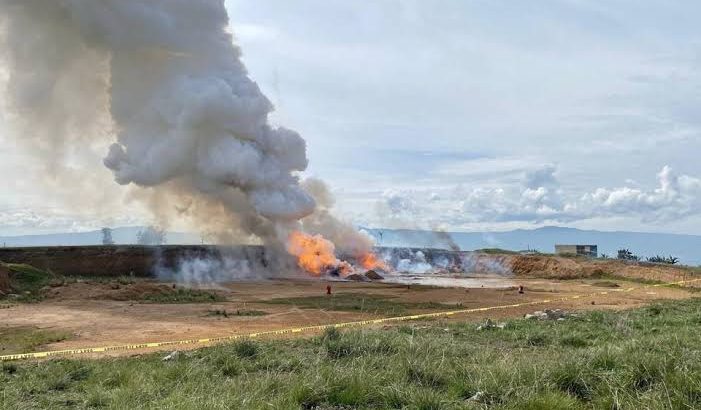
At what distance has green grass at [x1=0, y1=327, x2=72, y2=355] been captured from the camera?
17688mm

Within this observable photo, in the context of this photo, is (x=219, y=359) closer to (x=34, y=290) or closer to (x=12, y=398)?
(x=12, y=398)

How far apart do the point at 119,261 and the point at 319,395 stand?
50.4 m

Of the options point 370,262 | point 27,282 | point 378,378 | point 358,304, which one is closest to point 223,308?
point 358,304

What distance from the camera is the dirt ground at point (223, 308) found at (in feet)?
69.9

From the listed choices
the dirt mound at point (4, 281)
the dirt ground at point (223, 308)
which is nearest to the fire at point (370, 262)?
the dirt ground at point (223, 308)

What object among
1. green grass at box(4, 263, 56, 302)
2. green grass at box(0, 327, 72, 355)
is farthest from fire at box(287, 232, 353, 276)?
green grass at box(0, 327, 72, 355)

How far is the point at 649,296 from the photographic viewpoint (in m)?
35.1

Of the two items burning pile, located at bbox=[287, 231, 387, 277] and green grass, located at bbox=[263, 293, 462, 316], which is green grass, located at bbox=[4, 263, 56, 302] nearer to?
green grass, located at bbox=[263, 293, 462, 316]

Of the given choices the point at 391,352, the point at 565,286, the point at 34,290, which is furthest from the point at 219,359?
the point at 565,286

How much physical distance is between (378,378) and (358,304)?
71.3ft

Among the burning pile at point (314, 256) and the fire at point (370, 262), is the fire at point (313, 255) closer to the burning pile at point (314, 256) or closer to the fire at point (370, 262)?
the burning pile at point (314, 256)

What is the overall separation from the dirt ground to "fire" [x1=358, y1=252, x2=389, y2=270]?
66.6ft

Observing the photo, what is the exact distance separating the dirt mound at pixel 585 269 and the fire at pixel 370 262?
14729mm

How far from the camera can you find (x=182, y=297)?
1302 inches
